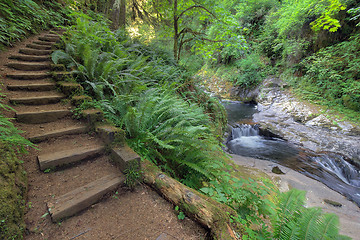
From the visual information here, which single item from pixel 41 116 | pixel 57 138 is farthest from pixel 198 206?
pixel 41 116

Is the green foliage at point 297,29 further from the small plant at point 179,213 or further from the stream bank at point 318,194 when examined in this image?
the small plant at point 179,213

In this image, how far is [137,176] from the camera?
2.02m

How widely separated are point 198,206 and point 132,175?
3.03 ft

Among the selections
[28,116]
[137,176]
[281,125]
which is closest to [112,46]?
[28,116]

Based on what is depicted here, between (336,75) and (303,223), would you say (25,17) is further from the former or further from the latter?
(336,75)

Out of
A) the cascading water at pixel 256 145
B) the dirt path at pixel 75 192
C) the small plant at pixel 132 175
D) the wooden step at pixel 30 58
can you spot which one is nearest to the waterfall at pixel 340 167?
the cascading water at pixel 256 145

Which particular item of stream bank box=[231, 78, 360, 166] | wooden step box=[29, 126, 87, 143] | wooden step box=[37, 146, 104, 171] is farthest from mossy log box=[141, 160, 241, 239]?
stream bank box=[231, 78, 360, 166]

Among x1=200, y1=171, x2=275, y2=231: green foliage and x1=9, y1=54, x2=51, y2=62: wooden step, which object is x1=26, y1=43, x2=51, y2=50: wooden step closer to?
x1=9, y1=54, x2=51, y2=62: wooden step

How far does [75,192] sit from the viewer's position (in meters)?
1.74

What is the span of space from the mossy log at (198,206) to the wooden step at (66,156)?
887 millimetres

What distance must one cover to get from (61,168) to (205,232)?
199 centimetres

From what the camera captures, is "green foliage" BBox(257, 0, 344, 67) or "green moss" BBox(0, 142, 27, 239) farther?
"green foliage" BBox(257, 0, 344, 67)

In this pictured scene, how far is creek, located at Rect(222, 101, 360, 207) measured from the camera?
4.99 m

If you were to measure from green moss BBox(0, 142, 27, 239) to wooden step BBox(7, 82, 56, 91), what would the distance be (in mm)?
1980
